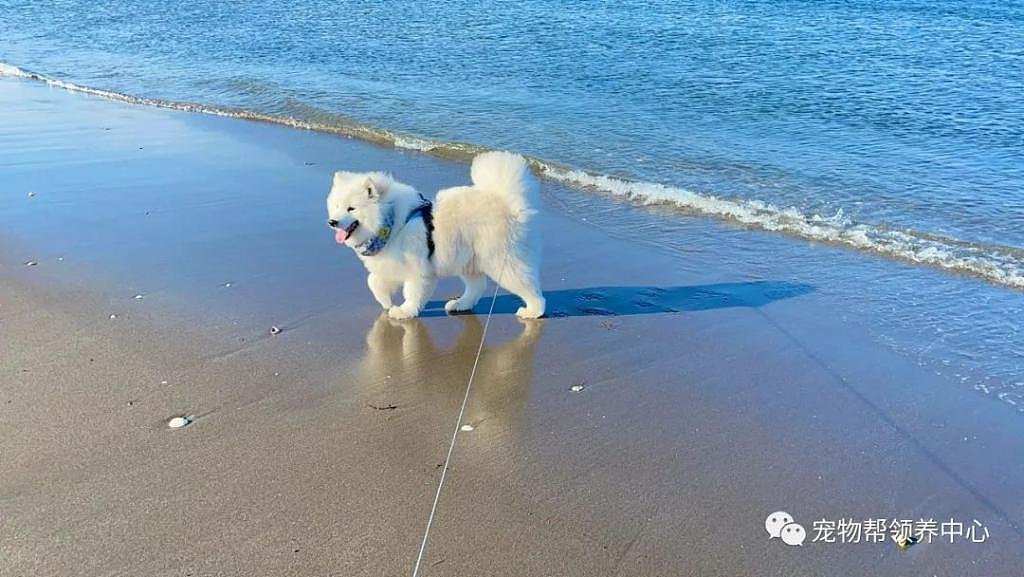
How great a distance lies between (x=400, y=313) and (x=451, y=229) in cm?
69

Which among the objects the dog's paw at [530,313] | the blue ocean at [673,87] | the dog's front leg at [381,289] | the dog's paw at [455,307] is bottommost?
the dog's paw at [455,307]

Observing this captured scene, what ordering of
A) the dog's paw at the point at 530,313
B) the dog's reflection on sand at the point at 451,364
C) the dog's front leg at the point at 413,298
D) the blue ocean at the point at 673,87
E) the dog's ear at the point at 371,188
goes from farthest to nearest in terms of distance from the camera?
the blue ocean at the point at 673,87 → the dog's paw at the point at 530,313 → the dog's front leg at the point at 413,298 → the dog's ear at the point at 371,188 → the dog's reflection on sand at the point at 451,364

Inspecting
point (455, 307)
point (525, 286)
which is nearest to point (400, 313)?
point (455, 307)

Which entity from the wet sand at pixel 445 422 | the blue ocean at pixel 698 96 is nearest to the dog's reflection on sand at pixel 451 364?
the wet sand at pixel 445 422

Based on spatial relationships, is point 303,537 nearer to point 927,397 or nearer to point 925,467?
point 925,467

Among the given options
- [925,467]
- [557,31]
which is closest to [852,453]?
[925,467]

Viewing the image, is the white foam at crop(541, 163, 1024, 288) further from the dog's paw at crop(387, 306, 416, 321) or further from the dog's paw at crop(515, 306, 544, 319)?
the dog's paw at crop(387, 306, 416, 321)

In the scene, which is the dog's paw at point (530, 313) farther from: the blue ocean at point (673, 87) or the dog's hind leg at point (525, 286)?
the blue ocean at point (673, 87)

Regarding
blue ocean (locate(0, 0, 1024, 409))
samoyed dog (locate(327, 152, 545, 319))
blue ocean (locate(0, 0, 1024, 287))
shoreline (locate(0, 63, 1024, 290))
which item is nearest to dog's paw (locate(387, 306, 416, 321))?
samoyed dog (locate(327, 152, 545, 319))

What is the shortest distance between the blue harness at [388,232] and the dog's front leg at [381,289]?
24 centimetres

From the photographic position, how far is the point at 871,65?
45.8 ft

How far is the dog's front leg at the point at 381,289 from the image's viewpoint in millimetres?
5102

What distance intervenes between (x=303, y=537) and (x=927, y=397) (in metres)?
3.30

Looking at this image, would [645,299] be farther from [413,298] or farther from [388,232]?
[388,232]
